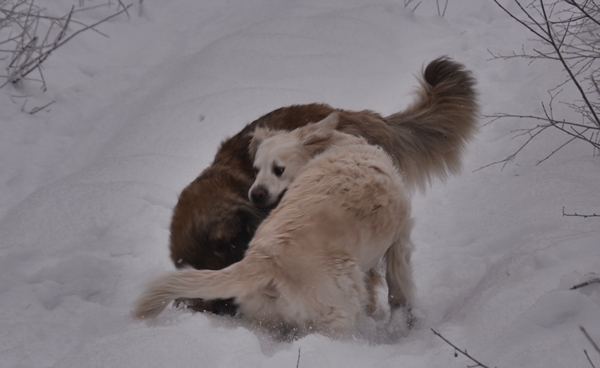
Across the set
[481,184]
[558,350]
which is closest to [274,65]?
[481,184]

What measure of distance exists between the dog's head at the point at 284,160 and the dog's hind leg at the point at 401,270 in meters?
0.83

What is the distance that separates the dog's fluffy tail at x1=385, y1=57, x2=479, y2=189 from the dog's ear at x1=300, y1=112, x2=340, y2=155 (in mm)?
792

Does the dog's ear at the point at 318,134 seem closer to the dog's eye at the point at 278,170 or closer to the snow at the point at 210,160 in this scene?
the dog's eye at the point at 278,170

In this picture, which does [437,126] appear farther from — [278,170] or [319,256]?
[319,256]

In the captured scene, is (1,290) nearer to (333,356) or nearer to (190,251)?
(190,251)

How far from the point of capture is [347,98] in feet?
21.2

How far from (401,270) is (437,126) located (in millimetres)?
1692

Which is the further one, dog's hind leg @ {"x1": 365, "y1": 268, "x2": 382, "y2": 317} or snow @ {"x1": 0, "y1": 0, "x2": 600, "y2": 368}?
dog's hind leg @ {"x1": 365, "y1": 268, "x2": 382, "y2": 317}

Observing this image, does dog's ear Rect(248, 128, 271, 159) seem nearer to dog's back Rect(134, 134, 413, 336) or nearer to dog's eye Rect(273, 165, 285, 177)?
dog's eye Rect(273, 165, 285, 177)

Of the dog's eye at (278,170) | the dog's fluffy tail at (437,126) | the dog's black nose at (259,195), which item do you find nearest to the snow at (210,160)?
the dog's fluffy tail at (437,126)

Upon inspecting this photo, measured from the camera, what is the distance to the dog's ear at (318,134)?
371 centimetres

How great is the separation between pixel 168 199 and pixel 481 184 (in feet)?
9.59

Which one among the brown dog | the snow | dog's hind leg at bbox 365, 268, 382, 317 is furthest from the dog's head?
the snow

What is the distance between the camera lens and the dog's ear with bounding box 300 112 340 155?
3.71m
